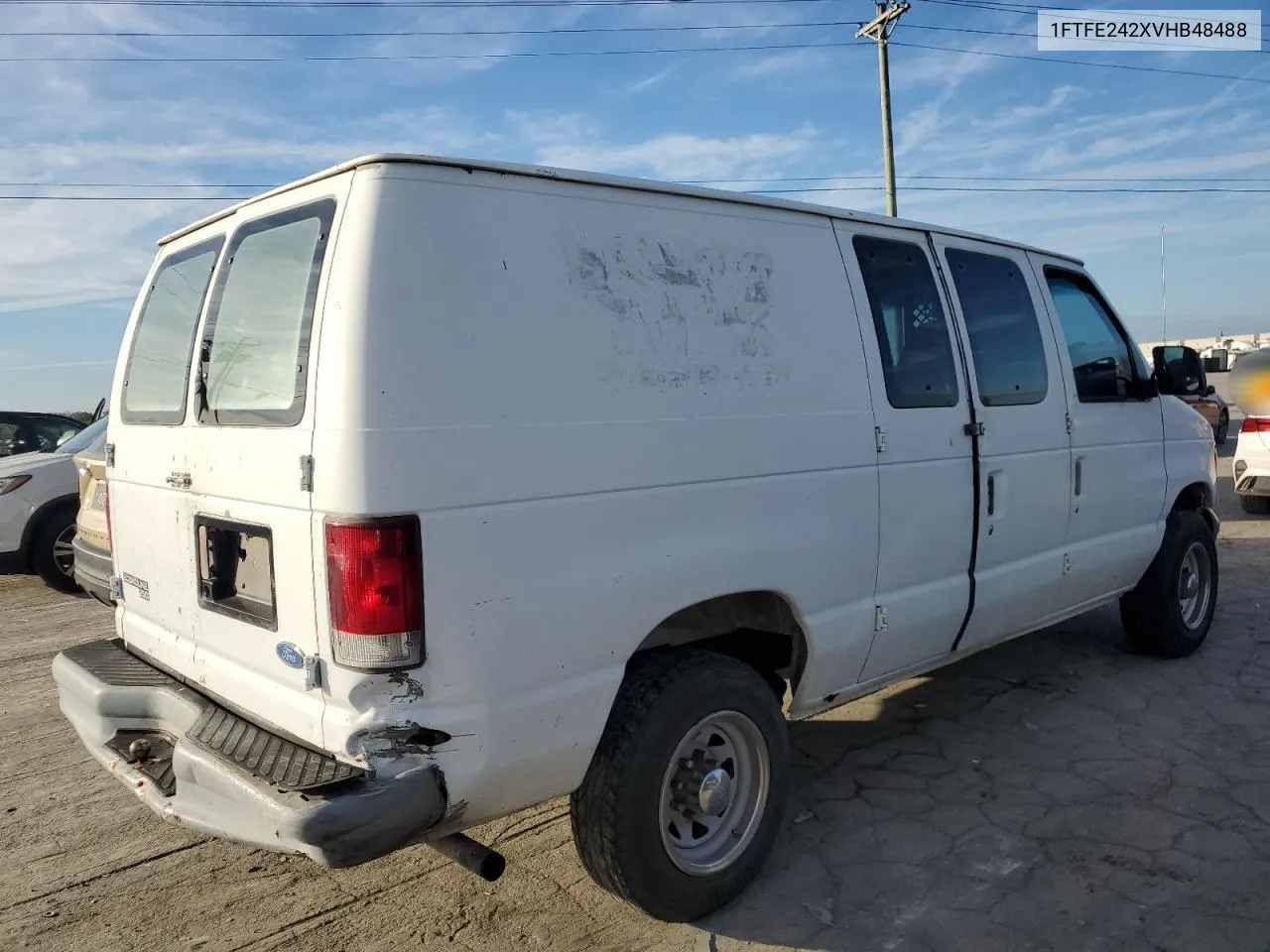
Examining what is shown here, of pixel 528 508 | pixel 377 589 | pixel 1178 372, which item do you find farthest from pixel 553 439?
pixel 1178 372

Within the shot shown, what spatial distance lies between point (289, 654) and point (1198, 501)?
5.34 metres

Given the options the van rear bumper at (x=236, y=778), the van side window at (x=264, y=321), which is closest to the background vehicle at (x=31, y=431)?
the van rear bumper at (x=236, y=778)

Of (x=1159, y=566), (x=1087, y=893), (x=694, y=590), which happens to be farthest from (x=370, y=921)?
(x=1159, y=566)

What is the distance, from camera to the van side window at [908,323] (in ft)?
12.0

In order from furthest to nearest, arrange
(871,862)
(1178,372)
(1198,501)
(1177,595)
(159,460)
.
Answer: (1198,501), (1177,595), (1178,372), (871,862), (159,460)

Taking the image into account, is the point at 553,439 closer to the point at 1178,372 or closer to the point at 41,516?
the point at 1178,372

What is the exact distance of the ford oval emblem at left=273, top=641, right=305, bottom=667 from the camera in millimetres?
2555

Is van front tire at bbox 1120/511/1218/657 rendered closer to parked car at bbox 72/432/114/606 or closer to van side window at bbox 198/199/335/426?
van side window at bbox 198/199/335/426

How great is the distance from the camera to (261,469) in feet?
Result: 8.63

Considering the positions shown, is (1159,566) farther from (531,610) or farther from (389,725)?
(389,725)

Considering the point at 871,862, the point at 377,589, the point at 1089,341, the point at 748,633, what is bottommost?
the point at 871,862

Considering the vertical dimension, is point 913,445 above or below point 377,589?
above

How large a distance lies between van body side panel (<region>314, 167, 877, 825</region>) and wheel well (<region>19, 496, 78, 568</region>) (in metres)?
7.01

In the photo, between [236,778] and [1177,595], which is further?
[1177,595]
